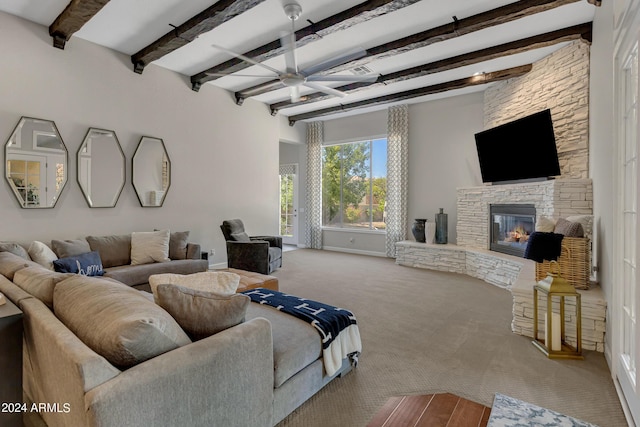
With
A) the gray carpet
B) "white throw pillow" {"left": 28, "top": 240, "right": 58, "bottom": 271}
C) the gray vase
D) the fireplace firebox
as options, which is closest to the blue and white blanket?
the gray carpet

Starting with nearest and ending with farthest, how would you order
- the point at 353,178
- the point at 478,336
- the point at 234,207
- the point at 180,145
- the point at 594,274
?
the point at 478,336 < the point at 594,274 < the point at 180,145 < the point at 234,207 < the point at 353,178

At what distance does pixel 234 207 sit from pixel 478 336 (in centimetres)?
474

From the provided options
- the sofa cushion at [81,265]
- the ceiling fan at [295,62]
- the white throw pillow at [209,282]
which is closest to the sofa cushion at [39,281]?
the white throw pillow at [209,282]

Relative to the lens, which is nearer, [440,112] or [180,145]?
[180,145]

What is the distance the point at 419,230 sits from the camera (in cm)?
629

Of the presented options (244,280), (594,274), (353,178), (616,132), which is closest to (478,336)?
(594,274)

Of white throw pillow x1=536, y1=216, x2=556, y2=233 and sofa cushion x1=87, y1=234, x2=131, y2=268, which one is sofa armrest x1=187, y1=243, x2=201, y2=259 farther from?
white throw pillow x1=536, y1=216, x2=556, y2=233

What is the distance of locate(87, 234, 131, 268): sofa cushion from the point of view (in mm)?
3965

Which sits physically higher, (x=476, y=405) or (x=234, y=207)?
(x=234, y=207)

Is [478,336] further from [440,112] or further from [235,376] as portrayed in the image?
[440,112]

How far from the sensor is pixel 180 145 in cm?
530

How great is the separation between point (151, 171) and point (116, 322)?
4.31 metres

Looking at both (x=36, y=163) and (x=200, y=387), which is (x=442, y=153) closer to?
(x=200, y=387)

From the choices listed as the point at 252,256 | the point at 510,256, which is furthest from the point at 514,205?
the point at 252,256
